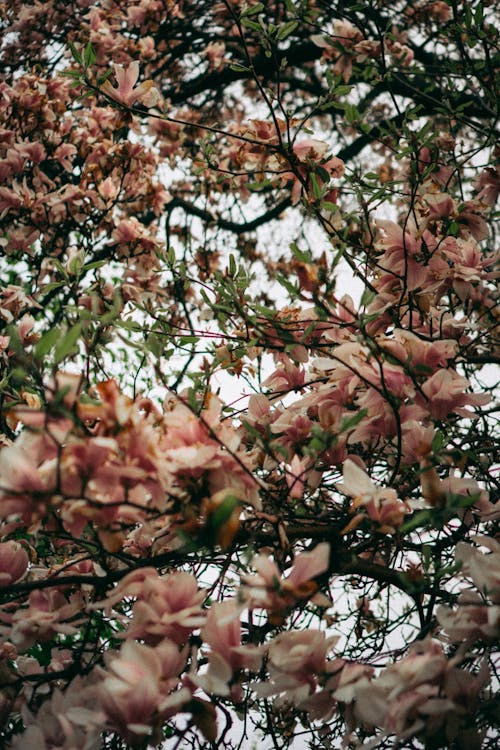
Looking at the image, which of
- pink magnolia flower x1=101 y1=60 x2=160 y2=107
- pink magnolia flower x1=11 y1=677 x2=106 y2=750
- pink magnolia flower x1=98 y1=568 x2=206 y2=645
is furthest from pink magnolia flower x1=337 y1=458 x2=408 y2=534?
pink magnolia flower x1=101 y1=60 x2=160 y2=107

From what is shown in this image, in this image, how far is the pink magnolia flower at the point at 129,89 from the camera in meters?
1.46

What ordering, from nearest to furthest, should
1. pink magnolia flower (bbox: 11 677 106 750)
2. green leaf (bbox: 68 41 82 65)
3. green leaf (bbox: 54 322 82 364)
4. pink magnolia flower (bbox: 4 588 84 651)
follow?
1. green leaf (bbox: 54 322 82 364)
2. pink magnolia flower (bbox: 11 677 106 750)
3. pink magnolia flower (bbox: 4 588 84 651)
4. green leaf (bbox: 68 41 82 65)

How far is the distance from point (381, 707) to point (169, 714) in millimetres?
301

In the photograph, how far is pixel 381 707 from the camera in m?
0.82

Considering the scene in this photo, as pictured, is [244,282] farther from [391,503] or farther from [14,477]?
[14,477]

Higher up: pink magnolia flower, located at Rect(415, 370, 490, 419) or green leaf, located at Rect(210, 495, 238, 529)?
pink magnolia flower, located at Rect(415, 370, 490, 419)

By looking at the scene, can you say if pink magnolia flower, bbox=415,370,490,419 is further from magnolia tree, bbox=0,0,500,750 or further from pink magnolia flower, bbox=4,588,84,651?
pink magnolia flower, bbox=4,588,84,651

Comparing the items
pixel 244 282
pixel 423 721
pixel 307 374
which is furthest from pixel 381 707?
pixel 244 282

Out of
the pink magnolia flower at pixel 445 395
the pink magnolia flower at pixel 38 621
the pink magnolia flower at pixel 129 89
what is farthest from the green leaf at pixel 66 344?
the pink magnolia flower at pixel 129 89

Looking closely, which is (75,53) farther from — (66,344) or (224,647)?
(224,647)

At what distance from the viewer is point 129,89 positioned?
1.49m

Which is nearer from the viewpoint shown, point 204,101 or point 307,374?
point 307,374

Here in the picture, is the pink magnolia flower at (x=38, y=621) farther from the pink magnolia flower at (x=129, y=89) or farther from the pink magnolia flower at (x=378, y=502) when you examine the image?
the pink magnolia flower at (x=129, y=89)

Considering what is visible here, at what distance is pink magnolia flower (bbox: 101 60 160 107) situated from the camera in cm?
146
